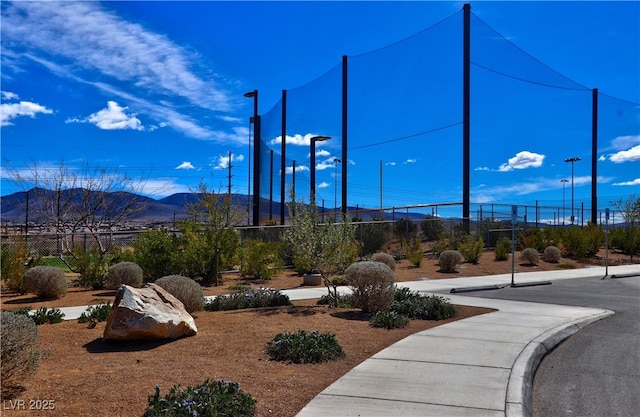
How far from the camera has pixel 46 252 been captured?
18766 millimetres

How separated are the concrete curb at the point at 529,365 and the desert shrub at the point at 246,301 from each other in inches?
217

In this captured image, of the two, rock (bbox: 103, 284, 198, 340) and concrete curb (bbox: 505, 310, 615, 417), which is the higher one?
rock (bbox: 103, 284, 198, 340)

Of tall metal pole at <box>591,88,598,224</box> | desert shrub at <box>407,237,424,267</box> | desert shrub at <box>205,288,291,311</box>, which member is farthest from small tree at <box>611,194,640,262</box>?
desert shrub at <box>205,288,291,311</box>

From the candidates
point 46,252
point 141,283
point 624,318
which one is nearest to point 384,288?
point 624,318

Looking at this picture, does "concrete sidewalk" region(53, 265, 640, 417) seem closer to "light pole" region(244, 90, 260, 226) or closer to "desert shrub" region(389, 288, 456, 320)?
"desert shrub" region(389, 288, 456, 320)

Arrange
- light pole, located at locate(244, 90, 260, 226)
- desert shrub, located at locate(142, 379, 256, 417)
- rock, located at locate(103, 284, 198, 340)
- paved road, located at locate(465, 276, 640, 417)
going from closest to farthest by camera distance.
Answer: desert shrub, located at locate(142, 379, 256, 417) < paved road, located at locate(465, 276, 640, 417) < rock, located at locate(103, 284, 198, 340) < light pole, located at locate(244, 90, 260, 226)

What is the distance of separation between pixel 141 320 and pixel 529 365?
5.31m

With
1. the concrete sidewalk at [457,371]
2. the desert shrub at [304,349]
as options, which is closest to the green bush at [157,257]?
the concrete sidewalk at [457,371]

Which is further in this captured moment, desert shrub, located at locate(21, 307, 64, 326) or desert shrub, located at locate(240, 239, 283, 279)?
desert shrub, located at locate(240, 239, 283, 279)

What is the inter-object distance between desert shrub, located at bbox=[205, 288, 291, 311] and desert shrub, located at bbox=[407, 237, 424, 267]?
12.1 m

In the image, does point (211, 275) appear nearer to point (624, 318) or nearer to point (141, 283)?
point (141, 283)

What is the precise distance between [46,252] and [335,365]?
15.7 meters

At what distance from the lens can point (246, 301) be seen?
11.2 metres

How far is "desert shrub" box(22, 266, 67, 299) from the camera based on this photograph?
12836 mm
